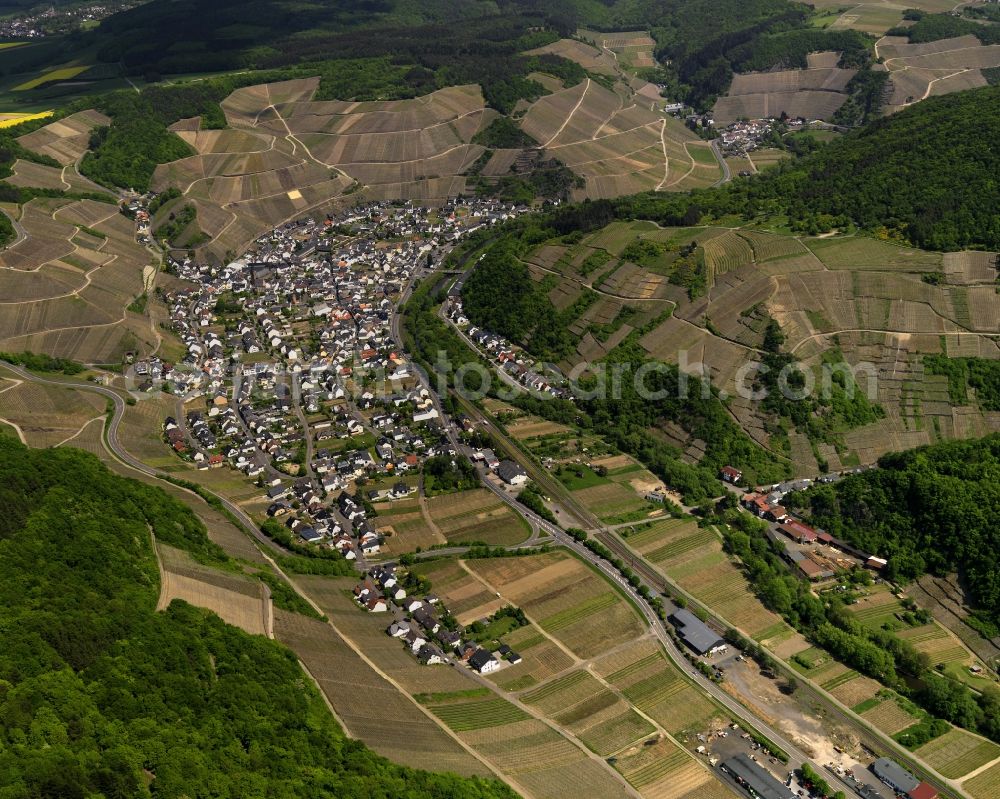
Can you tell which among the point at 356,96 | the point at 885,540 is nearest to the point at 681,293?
the point at 885,540

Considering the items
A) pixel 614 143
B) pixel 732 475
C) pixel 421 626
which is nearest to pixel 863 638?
pixel 732 475

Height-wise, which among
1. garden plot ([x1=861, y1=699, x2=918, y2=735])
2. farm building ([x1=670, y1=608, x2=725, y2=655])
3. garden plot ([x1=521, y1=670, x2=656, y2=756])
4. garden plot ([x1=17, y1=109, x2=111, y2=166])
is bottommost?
garden plot ([x1=861, y1=699, x2=918, y2=735])

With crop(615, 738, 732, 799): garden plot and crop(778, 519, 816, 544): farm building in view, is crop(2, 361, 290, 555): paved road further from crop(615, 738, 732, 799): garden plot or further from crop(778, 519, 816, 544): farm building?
crop(778, 519, 816, 544): farm building

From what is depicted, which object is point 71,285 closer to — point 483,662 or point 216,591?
point 216,591

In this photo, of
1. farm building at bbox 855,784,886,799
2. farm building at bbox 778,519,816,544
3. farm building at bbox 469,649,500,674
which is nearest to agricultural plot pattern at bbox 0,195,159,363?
farm building at bbox 469,649,500,674

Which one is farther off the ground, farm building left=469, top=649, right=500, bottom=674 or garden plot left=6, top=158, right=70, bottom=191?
garden plot left=6, top=158, right=70, bottom=191

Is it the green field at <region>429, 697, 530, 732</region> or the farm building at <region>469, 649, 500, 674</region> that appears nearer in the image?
the green field at <region>429, 697, 530, 732</region>

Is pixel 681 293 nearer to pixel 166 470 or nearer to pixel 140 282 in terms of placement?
pixel 166 470
